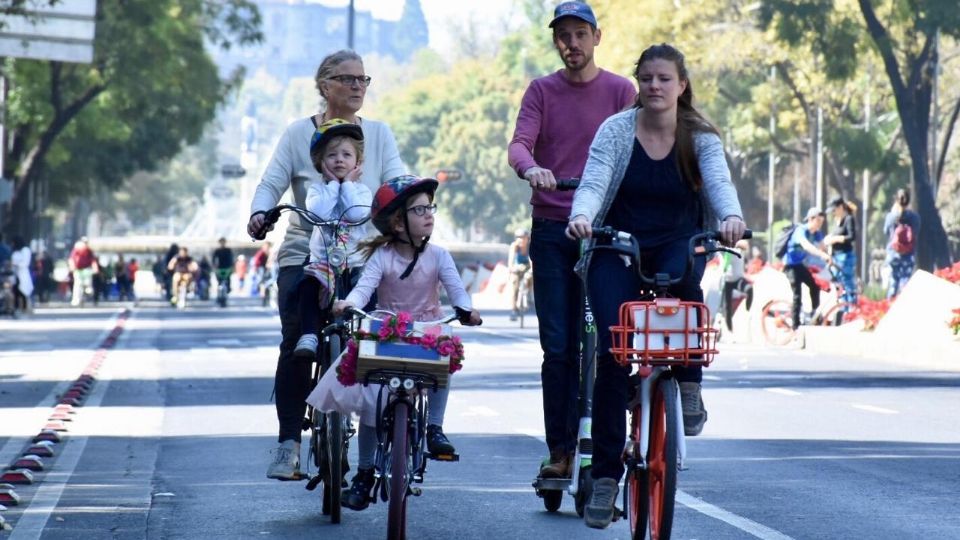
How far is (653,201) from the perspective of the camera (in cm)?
811

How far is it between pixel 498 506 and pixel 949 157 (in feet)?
214

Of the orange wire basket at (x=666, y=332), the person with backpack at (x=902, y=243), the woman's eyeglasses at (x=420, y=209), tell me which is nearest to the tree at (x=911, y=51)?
the person with backpack at (x=902, y=243)

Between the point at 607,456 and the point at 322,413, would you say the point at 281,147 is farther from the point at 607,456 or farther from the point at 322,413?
the point at 607,456

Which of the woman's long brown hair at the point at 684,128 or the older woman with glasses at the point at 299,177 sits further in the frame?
the older woman with glasses at the point at 299,177

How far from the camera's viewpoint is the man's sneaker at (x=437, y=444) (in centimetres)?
867

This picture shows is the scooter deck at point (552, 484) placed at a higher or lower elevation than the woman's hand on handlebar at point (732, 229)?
lower

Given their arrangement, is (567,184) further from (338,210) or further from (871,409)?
(871,409)

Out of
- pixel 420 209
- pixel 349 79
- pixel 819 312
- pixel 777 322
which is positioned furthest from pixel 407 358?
pixel 777 322

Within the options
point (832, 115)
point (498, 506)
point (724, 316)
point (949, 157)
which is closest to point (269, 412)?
point (498, 506)

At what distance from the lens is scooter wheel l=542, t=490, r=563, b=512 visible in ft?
31.1

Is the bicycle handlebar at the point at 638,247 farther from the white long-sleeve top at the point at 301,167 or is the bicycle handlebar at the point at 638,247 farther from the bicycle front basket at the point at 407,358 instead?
the white long-sleeve top at the point at 301,167

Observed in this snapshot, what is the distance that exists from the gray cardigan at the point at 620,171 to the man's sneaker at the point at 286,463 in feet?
6.21

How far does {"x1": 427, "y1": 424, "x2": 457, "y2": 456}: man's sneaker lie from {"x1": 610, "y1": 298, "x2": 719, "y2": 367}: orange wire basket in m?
1.35

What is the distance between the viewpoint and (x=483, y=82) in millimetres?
126625
